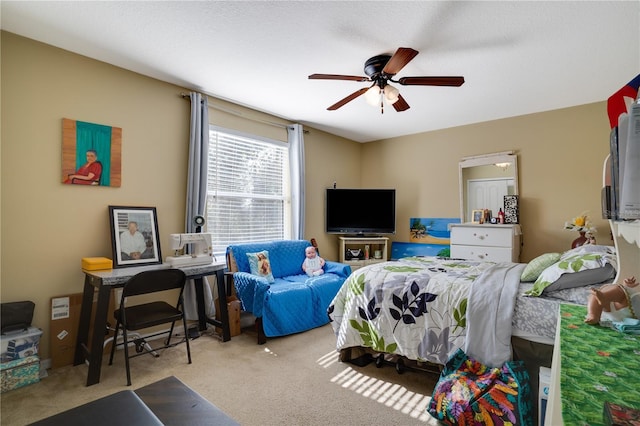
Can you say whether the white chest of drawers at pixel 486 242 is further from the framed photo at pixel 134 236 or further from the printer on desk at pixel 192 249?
the framed photo at pixel 134 236

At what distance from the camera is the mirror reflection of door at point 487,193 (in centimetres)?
423

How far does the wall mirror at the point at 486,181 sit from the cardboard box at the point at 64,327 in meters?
4.49

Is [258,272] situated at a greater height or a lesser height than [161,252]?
lesser

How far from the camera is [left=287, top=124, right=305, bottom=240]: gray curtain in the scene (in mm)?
4480

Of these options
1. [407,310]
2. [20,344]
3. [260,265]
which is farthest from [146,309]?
[407,310]

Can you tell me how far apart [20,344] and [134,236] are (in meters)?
1.07

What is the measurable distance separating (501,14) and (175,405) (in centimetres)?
267

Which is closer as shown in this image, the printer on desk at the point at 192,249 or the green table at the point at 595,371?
the green table at the point at 595,371

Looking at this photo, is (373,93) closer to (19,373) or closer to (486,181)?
(486,181)

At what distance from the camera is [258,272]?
11.5 ft

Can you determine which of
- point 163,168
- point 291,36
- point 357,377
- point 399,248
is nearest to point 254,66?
point 291,36

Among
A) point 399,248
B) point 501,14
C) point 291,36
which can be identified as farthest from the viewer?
point 399,248

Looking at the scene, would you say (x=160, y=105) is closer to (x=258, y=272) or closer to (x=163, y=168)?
(x=163, y=168)

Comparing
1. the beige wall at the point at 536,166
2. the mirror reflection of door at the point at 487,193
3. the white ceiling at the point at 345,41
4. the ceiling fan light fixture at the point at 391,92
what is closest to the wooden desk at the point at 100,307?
the white ceiling at the point at 345,41
